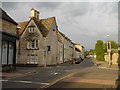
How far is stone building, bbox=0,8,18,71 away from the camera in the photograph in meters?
30.3

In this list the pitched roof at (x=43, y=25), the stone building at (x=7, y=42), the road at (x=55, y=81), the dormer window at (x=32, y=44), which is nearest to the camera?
the road at (x=55, y=81)

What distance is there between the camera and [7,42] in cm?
3153

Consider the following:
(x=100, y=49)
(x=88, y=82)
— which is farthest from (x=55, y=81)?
(x=100, y=49)

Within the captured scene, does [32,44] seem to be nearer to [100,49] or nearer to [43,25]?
[43,25]

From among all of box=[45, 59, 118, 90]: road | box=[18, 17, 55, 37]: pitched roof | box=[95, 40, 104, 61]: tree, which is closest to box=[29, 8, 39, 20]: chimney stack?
box=[18, 17, 55, 37]: pitched roof

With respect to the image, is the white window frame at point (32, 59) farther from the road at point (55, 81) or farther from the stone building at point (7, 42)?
the road at point (55, 81)

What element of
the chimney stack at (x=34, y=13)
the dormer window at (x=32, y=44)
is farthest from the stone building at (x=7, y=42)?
the chimney stack at (x=34, y=13)

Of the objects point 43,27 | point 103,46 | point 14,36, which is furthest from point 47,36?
point 103,46

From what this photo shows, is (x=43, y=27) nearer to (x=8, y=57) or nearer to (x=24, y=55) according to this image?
(x=24, y=55)

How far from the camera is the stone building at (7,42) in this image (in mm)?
30266

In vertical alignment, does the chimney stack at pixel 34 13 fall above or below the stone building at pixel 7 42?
above

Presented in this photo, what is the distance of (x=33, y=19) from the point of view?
Result: 168 feet

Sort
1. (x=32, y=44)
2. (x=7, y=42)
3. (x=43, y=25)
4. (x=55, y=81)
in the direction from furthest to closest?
(x=43, y=25) → (x=32, y=44) → (x=7, y=42) → (x=55, y=81)

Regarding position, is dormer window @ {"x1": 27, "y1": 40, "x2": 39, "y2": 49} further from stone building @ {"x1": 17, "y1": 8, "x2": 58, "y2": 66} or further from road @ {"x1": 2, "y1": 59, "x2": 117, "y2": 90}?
road @ {"x1": 2, "y1": 59, "x2": 117, "y2": 90}
